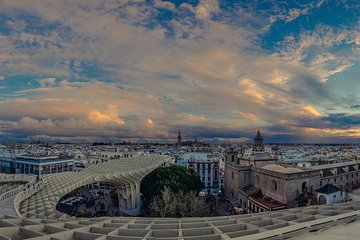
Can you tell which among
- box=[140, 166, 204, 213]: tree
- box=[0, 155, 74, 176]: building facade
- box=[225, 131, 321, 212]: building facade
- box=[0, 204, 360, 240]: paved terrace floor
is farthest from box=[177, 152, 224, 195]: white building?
box=[0, 204, 360, 240]: paved terrace floor

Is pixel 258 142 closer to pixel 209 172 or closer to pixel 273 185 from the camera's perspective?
pixel 209 172

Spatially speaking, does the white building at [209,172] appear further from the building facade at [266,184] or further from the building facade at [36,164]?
the building facade at [36,164]

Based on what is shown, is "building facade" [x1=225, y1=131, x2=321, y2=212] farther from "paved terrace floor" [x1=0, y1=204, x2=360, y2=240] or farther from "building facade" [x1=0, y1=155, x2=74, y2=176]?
"building facade" [x1=0, y1=155, x2=74, y2=176]

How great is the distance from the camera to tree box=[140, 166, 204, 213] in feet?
143

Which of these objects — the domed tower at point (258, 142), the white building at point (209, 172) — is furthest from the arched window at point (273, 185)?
the domed tower at point (258, 142)

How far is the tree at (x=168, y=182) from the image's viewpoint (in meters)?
43.6

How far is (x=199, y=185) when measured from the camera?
162 feet

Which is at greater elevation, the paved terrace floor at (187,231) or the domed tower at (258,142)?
the domed tower at (258,142)

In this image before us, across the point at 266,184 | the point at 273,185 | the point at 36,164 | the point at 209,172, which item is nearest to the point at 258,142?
the point at 209,172

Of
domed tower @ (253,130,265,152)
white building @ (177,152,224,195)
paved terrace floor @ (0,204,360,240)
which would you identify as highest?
domed tower @ (253,130,265,152)

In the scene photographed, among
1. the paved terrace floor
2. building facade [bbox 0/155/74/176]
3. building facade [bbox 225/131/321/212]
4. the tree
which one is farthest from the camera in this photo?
building facade [bbox 0/155/74/176]

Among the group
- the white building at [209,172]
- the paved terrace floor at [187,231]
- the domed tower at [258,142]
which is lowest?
the white building at [209,172]

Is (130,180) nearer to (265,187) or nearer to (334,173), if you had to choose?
(265,187)

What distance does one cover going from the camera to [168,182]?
143ft
